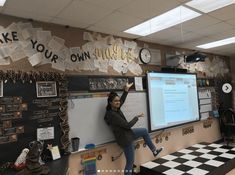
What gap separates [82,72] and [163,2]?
1.42 m

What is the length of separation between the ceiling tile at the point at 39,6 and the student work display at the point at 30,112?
716mm

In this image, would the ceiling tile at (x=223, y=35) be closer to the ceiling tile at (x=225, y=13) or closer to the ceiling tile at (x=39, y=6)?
the ceiling tile at (x=225, y=13)

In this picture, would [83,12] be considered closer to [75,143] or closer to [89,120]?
[89,120]

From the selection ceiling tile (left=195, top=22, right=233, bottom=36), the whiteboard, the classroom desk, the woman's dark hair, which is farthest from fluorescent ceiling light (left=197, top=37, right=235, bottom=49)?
the classroom desk

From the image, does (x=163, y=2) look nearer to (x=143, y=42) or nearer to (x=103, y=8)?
(x=103, y=8)

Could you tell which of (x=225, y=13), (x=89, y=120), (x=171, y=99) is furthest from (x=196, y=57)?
(x=89, y=120)

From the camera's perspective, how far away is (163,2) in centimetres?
229

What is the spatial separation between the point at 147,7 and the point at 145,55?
1.49 m

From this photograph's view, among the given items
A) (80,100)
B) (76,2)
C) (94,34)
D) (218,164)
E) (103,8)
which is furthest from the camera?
(218,164)

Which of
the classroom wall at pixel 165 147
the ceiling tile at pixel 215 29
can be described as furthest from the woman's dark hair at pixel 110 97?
the ceiling tile at pixel 215 29

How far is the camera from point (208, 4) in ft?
8.27

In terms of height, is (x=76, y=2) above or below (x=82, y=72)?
above

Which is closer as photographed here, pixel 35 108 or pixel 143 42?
pixel 35 108

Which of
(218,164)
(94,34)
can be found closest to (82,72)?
(94,34)
